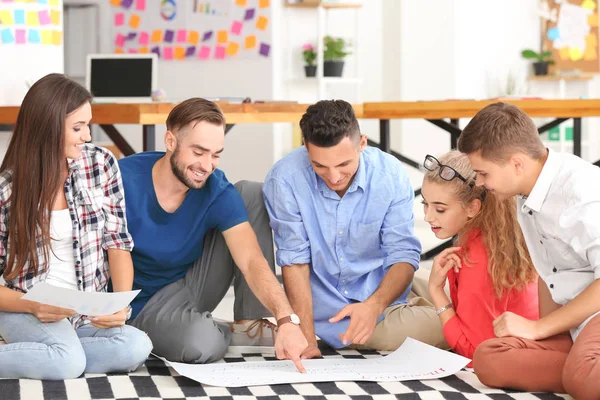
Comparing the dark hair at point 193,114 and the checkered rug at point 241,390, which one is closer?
the checkered rug at point 241,390

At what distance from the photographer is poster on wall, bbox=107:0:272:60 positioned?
252 inches

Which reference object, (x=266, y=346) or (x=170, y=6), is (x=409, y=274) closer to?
(x=266, y=346)

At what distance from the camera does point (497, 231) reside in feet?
7.54

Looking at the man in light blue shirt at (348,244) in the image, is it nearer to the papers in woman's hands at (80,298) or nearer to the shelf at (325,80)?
the papers in woman's hands at (80,298)

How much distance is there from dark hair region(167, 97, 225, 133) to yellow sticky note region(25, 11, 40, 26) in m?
1.34

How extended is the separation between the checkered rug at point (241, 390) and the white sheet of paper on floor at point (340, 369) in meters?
0.02

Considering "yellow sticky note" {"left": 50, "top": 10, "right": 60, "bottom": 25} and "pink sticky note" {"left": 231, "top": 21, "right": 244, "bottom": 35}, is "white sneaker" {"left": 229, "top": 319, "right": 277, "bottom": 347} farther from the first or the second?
"pink sticky note" {"left": 231, "top": 21, "right": 244, "bottom": 35}

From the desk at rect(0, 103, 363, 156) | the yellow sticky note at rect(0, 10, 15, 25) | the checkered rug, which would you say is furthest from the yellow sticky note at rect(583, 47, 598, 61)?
the checkered rug

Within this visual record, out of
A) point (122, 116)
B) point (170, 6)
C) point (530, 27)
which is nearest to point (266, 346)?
point (122, 116)

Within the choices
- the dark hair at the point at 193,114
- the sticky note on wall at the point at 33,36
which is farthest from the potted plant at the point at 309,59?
the dark hair at the point at 193,114

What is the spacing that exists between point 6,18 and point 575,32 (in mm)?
5470

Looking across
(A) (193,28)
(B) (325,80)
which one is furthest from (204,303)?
(B) (325,80)

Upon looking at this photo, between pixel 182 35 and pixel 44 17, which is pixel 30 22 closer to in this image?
pixel 44 17

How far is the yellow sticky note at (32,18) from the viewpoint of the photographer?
345 centimetres
